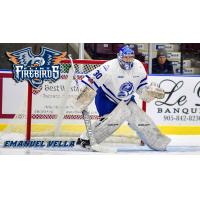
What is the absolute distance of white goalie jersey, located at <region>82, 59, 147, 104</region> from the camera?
467cm

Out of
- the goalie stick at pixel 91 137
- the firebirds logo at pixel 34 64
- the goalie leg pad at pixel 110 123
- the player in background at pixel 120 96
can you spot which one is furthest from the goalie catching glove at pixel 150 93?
the firebirds logo at pixel 34 64

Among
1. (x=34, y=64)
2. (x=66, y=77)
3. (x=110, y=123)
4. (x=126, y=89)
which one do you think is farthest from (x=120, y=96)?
(x=34, y=64)

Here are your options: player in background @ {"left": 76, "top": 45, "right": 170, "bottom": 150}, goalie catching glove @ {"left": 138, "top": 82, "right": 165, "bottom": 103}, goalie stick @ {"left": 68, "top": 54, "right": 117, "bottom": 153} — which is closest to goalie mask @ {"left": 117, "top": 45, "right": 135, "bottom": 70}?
player in background @ {"left": 76, "top": 45, "right": 170, "bottom": 150}

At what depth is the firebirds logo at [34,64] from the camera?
454cm

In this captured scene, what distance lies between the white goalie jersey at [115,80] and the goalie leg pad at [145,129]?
0.13 metres

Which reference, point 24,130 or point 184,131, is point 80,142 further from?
point 184,131

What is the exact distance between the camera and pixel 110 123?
15.5 feet

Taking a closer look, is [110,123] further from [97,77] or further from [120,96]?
[97,77]

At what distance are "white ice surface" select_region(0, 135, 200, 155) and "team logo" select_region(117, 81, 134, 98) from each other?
39 cm

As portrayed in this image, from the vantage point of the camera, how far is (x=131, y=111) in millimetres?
4785

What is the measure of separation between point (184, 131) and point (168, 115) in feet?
0.74

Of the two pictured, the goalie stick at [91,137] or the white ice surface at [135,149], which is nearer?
the white ice surface at [135,149]

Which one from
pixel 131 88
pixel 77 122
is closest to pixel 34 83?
pixel 77 122

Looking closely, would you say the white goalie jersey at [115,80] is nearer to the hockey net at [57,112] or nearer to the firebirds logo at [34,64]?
the hockey net at [57,112]
